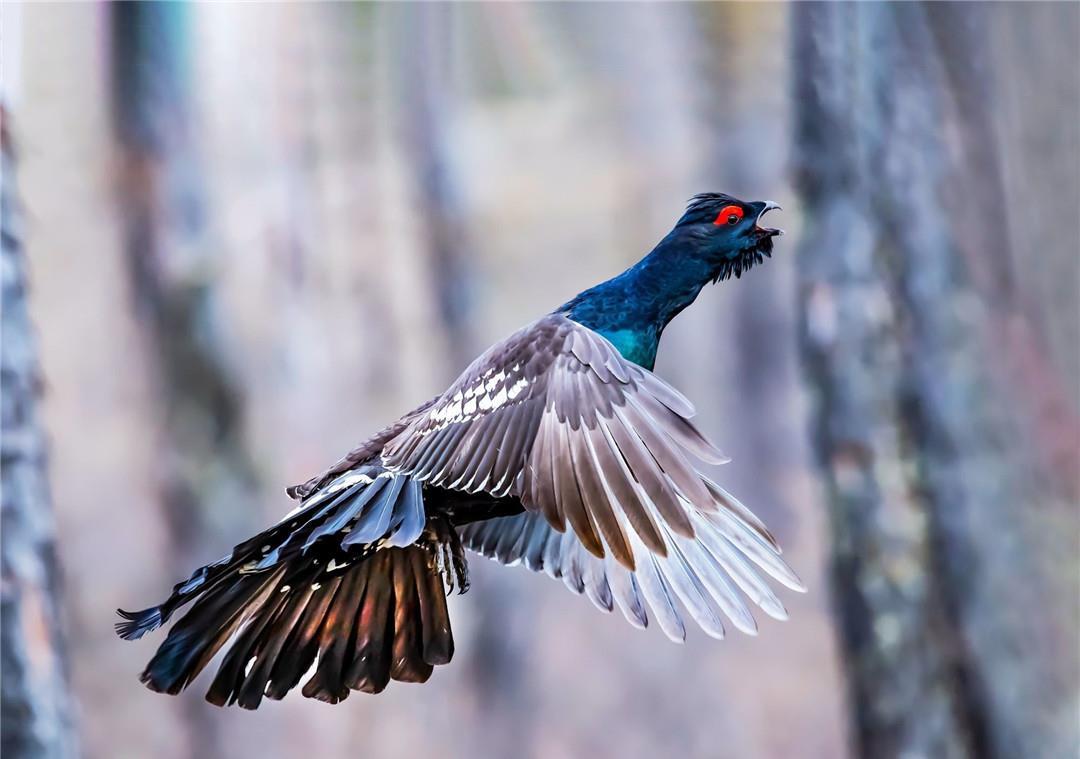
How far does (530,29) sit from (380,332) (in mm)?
1069

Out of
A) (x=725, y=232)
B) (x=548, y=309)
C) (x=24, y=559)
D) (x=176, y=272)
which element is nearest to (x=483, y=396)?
(x=725, y=232)

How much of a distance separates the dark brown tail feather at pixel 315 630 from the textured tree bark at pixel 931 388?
1.72 meters

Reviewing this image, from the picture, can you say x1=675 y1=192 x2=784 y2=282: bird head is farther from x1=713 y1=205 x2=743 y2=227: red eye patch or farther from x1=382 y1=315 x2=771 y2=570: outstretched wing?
x1=382 y1=315 x2=771 y2=570: outstretched wing

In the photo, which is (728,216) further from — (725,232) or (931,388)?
(931,388)

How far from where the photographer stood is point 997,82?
139 inches

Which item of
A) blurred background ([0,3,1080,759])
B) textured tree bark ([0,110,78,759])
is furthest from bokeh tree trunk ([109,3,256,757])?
textured tree bark ([0,110,78,759])

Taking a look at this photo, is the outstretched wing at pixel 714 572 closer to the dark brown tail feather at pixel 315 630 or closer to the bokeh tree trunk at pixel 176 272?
the dark brown tail feather at pixel 315 630

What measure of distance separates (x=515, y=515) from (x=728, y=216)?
690 mm

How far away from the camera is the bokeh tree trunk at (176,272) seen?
12.7ft

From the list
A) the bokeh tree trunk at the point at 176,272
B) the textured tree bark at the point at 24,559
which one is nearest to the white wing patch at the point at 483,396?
the textured tree bark at the point at 24,559

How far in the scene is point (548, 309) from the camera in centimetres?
357

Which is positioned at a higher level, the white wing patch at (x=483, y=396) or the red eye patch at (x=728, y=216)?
the red eye patch at (x=728, y=216)

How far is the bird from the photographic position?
1.63 meters

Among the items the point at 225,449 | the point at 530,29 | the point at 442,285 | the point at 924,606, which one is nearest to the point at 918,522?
the point at 924,606
